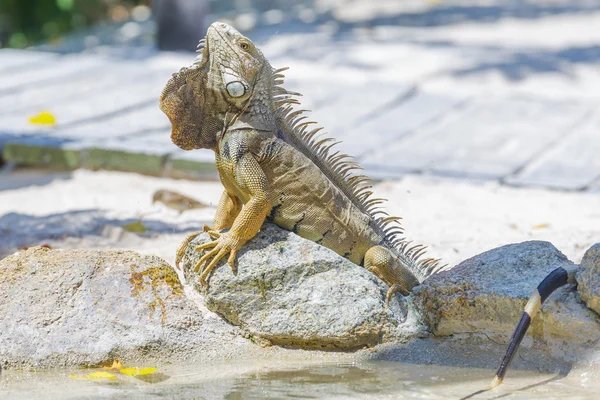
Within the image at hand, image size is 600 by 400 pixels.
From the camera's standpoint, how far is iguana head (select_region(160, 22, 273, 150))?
434 cm

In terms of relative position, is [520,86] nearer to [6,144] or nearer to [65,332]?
[6,144]

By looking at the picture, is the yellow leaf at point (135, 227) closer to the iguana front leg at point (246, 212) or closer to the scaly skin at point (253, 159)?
the scaly skin at point (253, 159)

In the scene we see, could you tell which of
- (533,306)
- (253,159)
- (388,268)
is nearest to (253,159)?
(253,159)

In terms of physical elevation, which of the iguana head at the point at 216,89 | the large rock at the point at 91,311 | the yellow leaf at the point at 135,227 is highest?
the iguana head at the point at 216,89

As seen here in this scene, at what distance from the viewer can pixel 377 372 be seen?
13.4 feet

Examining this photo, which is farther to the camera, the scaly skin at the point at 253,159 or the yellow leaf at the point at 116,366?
the scaly skin at the point at 253,159

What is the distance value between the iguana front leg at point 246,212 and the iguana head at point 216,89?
0.26 metres

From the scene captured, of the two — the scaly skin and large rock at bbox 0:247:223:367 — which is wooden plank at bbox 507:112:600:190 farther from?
large rock at bbox 0:247:223:367

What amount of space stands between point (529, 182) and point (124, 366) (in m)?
4.52

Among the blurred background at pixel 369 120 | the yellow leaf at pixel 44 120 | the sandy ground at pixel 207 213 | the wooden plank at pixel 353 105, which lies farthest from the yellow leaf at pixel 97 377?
the yellow leaf at pixel 44 120

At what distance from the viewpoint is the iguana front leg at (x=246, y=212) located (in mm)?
4230

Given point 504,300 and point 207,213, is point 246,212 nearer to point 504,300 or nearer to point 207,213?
point 504,300

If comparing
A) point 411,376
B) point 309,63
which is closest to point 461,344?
point 411,376

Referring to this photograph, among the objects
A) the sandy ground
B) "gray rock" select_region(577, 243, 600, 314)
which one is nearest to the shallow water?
"gray rock" select_region(577, 243, 600, 314)
